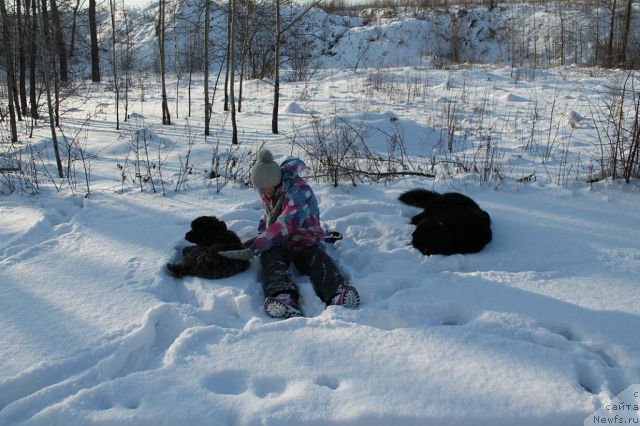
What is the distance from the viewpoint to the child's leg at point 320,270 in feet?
9.48

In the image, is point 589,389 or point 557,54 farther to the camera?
point 557,54

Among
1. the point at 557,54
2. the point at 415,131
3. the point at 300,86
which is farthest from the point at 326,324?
the point at 557,54

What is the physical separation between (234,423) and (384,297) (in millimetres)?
1350

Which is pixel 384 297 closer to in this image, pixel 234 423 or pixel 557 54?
pixel 234 423

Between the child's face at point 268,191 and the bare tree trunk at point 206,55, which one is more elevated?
the bare tree trunk at point 206,55

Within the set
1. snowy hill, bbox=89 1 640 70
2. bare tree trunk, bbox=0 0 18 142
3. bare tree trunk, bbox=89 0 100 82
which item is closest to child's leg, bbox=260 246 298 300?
bare tree trunk, bbox=0 0 18 142

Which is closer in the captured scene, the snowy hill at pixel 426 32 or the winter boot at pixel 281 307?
the winter boot at pixel 281 307

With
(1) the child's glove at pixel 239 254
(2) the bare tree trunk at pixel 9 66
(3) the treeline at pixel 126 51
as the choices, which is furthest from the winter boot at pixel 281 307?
(2) the bare tree trunk at pixel 9 66

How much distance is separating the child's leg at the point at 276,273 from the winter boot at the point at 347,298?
275mm

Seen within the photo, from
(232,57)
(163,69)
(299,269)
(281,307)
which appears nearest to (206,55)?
(232,57)

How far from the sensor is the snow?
198 cm

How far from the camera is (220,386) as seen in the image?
215cm

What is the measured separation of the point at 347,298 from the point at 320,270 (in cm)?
34

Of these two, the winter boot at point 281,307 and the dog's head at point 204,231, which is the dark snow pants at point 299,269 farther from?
the dog's head at point 204,231
